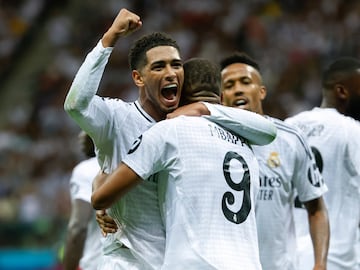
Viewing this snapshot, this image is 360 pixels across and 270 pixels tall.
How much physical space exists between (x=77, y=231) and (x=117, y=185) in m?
2.76

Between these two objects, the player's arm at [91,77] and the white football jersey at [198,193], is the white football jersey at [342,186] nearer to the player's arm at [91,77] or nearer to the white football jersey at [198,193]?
the white football jersey at [198,193]

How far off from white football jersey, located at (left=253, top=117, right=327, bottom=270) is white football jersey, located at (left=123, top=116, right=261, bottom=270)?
53.0 inches

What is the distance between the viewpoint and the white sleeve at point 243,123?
17.0 feet

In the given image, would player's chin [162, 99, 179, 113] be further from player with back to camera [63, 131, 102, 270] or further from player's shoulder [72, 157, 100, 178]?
player's shoulder [72, 157, 100, 178]

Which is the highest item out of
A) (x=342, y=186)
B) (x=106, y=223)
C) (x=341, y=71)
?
(x=341, y=71)

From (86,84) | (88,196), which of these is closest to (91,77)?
(86,84)

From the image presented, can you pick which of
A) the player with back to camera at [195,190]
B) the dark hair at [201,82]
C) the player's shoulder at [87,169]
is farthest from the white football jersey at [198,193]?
the player's shoulder at [87,169]

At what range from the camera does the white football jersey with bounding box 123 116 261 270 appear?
4918 millimetres

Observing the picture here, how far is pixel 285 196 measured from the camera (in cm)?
655

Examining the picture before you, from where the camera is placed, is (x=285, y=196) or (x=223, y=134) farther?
(x=285, y=196)

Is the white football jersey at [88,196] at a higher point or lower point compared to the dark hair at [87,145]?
lower

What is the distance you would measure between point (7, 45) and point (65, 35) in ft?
3.61

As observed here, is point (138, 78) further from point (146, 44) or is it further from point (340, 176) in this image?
point (340, 176)

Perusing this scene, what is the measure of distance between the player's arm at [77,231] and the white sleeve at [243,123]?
2516mm
